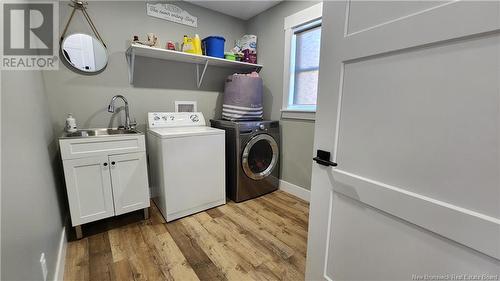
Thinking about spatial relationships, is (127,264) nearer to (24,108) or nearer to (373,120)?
(24,108)

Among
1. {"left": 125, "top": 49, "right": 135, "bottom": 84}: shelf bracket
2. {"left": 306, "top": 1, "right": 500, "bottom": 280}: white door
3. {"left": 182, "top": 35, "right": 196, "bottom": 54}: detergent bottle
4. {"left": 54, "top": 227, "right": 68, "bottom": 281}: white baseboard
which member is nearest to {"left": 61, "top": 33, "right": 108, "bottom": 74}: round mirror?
{"left": 125, "top": 49, "right": 135, "bottom": 84}: shelf bracket

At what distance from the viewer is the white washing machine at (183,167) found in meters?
1.83

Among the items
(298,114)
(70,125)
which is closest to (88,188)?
(70,125)

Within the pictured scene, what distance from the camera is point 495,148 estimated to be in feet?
1.77

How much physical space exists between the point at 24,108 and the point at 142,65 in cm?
130

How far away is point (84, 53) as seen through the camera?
1.93 m

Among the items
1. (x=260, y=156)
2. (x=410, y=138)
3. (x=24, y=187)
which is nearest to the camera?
(x=410, y=138)

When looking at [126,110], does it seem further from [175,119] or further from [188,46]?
[188,46]

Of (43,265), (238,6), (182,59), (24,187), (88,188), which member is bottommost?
(43,265)

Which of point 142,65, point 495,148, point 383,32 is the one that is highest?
point 142,65

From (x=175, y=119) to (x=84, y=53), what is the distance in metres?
0.98

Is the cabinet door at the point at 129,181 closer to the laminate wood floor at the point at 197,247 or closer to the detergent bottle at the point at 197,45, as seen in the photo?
the laminate wood floor at the point at 197,247

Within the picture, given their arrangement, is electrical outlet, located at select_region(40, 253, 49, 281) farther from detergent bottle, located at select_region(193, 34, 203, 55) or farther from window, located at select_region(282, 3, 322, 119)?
window, located at select_region(282, 3, 322, 119)

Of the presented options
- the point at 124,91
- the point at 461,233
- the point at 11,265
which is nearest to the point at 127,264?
the point at 11,265
